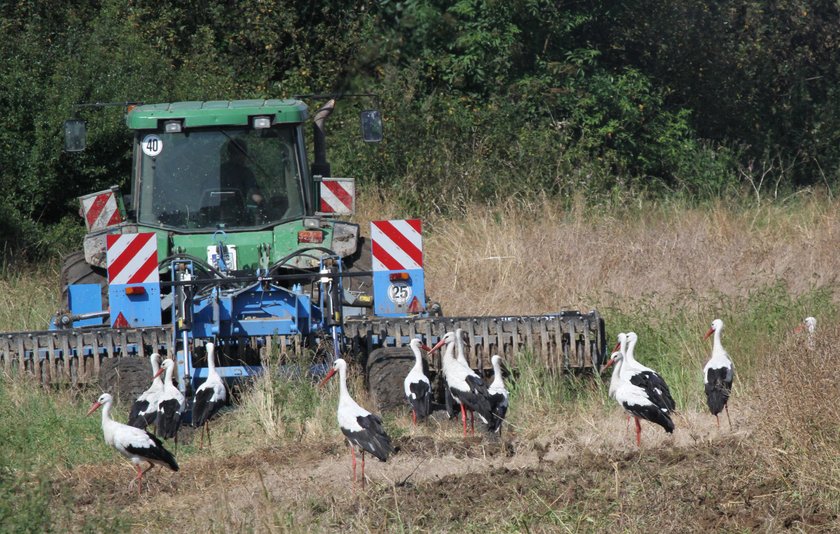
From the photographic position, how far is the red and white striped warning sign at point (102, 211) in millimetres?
9586

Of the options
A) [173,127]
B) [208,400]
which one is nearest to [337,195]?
[173,127]

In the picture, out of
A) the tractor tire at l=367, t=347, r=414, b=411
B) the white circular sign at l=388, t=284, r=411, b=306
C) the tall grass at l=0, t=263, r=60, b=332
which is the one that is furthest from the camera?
the tall grass at l=0, t=263, r=60, b=332

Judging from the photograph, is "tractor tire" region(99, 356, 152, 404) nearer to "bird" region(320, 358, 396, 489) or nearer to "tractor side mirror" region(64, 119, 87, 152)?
"bird" region(320, 358, 396, 489)

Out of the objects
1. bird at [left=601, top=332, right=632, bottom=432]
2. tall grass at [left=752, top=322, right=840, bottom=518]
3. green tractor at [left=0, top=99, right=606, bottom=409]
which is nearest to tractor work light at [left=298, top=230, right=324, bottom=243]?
green tractor at [left=0, top=99, right=606, bottom=409]

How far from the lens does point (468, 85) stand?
664 inches

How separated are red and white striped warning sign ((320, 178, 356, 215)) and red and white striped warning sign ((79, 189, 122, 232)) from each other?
5.46 ft

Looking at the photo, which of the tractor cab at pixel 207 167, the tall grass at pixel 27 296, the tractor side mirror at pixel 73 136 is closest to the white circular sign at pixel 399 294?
the tractor cab at pixel 207 167

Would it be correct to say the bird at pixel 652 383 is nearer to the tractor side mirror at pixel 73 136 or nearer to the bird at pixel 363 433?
the bird at pixel 363 433

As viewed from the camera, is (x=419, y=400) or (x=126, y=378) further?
(x=126, y=378)

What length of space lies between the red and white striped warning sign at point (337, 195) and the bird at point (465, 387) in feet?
7.01

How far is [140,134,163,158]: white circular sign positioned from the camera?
30.4 feet

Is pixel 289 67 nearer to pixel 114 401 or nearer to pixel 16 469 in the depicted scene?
pixel 114 401

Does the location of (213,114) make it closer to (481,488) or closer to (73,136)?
(73,136)

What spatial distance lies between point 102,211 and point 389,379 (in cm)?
309
